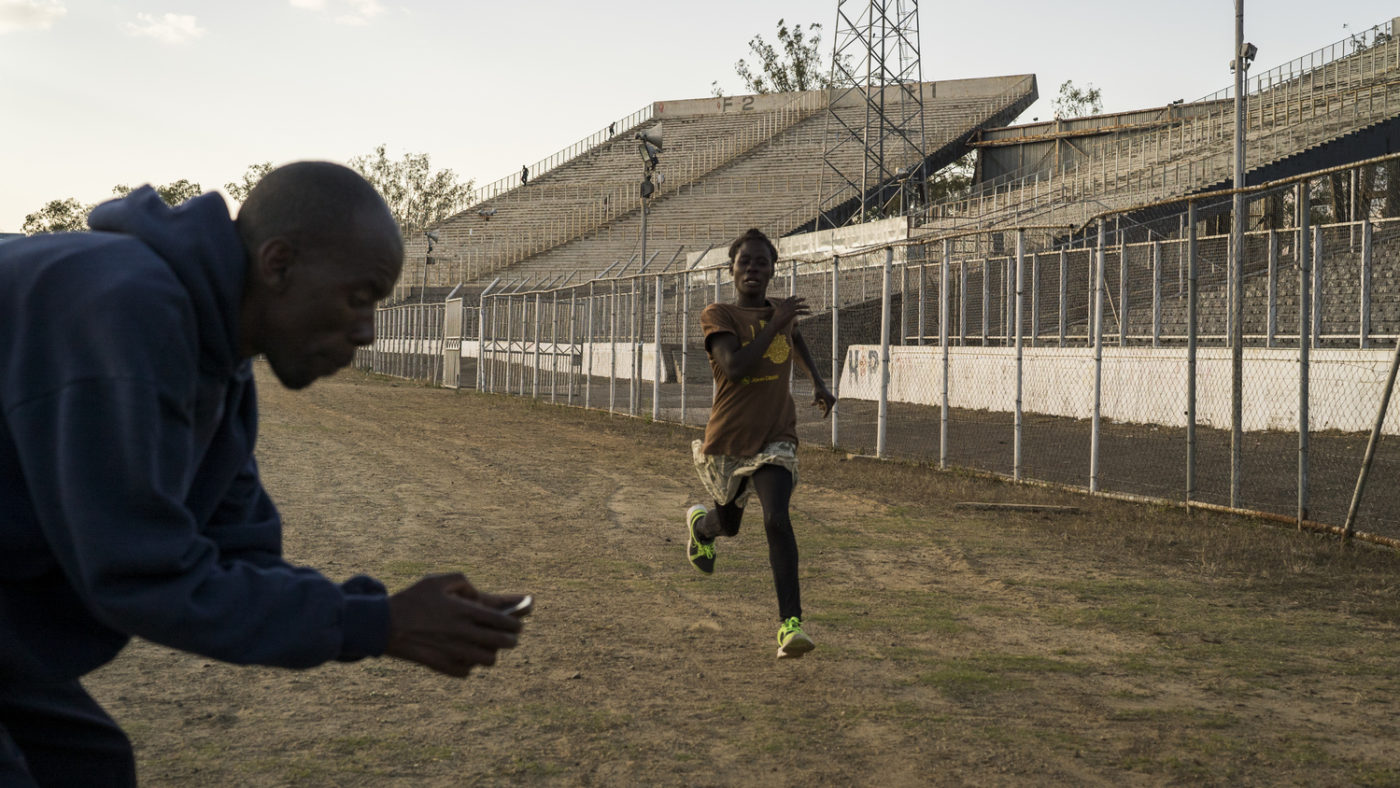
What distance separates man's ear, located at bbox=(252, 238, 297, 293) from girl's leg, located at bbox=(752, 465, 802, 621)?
12.2 ft

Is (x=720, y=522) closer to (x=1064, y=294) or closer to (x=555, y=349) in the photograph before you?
(x=1064, y=294)

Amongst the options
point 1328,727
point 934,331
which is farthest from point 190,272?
point 934,331

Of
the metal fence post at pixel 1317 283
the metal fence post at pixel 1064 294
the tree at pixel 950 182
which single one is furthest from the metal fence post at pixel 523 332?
the tree at pixel 950 182

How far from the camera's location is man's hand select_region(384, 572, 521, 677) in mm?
1725

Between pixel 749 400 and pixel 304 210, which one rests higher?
pixel 304 210

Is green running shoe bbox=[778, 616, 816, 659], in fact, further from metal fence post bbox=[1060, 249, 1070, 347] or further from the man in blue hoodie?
metal fence post bbox=[1060, 249, 1070, 347]

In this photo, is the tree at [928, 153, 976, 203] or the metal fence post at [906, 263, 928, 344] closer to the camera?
the metal fence post at [906, 263, 928, 344]

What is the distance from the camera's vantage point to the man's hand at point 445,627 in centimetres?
172

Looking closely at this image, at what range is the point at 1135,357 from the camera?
64.2 ft

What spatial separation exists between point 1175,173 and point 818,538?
30.5 meters

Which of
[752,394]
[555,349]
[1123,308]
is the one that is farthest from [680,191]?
[752,394]

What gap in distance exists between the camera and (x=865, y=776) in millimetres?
3947

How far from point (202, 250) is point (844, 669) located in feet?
13.2

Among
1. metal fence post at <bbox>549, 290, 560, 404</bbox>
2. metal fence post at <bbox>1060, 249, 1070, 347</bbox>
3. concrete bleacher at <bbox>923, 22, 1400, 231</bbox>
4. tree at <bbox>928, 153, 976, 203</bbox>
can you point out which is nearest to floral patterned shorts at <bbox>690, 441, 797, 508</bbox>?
metal fence post at <bbox>1060, 249, 1070, 347</bbox>
